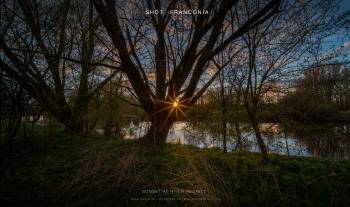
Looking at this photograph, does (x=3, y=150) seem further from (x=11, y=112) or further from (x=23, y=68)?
(x=23, y=68)

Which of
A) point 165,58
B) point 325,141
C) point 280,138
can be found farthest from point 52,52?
point 325,141

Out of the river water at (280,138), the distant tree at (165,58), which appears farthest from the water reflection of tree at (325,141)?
the distant tree at (165,58)

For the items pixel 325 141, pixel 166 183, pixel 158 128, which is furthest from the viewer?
pixel 325 141

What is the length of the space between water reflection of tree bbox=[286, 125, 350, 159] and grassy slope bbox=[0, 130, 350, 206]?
7.95 metres

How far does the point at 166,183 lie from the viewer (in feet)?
9.84

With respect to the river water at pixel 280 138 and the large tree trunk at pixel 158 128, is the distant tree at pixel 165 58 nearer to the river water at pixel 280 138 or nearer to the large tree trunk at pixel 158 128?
the large tree trunk at pixel 158 128

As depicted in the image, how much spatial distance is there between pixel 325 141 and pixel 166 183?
12861 mm

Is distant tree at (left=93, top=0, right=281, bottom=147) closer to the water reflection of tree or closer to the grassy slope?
the grassy slope

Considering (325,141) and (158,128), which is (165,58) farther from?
(325,141)

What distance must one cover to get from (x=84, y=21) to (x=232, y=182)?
278 inches

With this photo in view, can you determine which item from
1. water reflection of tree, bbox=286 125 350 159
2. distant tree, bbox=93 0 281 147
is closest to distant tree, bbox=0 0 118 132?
distant tree, bbox=93 0 281 147

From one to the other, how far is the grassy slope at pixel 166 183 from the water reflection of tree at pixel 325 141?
7.95m

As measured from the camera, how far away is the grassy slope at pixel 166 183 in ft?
8.72

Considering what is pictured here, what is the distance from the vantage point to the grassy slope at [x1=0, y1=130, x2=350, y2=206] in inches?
105
